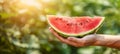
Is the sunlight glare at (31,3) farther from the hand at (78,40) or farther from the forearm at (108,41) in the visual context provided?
the forearm at (108,41)

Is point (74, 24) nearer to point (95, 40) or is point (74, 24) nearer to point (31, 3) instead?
point (95, 40)

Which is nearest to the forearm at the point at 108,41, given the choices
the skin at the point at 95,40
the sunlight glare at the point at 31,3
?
the skin at the point at 95,40

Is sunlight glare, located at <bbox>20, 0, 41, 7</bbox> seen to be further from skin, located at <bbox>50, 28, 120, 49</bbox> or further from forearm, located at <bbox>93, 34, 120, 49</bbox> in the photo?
forearm, located at <bbox>93, 34, 120, 49</bbox>

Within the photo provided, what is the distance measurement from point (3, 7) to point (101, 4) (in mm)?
676

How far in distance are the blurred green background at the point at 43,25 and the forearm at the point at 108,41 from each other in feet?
0.09

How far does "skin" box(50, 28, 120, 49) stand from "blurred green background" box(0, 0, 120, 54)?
1.0 inches

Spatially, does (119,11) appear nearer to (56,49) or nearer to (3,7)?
(56,49)

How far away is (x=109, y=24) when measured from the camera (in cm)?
195

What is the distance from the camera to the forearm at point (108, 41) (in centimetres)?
195

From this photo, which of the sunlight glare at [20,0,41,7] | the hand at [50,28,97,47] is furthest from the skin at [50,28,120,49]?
the sunlight glare at [20,0,41,7]

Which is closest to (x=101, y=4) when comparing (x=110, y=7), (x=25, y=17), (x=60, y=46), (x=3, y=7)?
(x=110, y=7)

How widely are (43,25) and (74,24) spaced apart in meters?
0.21

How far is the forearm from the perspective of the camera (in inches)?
76.9

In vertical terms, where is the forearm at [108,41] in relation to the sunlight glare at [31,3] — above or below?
below
